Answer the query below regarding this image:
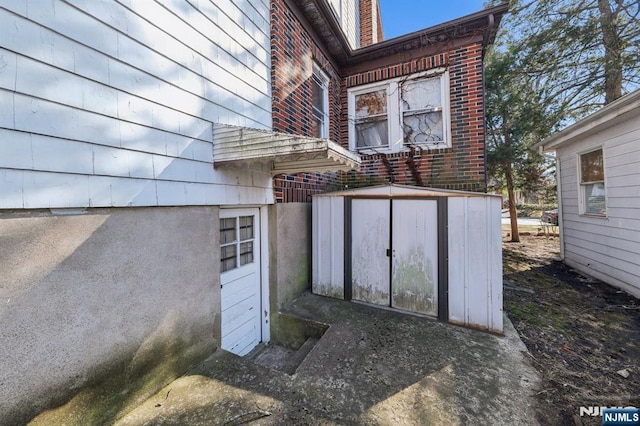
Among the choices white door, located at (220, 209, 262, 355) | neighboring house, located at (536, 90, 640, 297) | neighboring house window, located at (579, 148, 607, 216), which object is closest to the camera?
white door, located at (220, 209, 262, 355)

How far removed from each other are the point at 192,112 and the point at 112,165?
38.6 inches

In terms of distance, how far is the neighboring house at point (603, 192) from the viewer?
481 cm

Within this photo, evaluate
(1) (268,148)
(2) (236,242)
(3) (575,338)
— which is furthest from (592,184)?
(2) (236,242)

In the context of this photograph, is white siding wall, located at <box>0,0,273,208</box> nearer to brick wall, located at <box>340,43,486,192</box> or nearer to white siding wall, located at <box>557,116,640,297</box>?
brick wall, located at <box>340,43,486,192</box>

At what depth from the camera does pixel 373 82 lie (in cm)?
587

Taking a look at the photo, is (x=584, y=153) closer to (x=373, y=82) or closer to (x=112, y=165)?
(x=373, y=82)

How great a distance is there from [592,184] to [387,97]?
17.3ft

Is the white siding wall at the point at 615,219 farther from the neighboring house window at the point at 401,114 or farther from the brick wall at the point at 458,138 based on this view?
the neighboring house window at the point at 401,114

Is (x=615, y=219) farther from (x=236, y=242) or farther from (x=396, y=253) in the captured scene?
(x=236, y=242)

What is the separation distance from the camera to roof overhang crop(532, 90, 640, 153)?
446 centimetres

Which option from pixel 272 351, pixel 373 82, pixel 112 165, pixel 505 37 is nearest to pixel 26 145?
pixel 112 165

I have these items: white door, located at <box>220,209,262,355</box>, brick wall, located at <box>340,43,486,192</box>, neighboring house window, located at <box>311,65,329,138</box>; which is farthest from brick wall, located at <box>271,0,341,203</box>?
brick wall, located at <box>340,43,486,192</box>

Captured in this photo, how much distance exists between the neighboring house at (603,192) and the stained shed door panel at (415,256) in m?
4.07

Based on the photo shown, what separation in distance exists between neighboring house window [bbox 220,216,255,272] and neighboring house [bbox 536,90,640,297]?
21.7 ft
